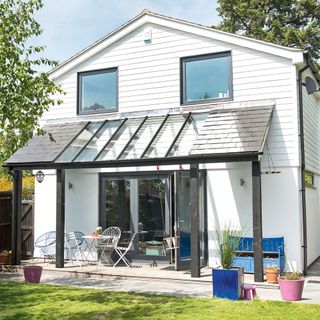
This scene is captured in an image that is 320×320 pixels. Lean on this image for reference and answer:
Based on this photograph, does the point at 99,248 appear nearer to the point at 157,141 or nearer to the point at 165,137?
the point at 157,141

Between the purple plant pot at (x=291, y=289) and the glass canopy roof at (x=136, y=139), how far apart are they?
3.66 meters

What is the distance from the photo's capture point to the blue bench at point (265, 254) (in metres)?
10.4

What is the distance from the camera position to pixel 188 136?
36.4 feet

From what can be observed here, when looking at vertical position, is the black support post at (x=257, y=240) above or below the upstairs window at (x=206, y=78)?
below

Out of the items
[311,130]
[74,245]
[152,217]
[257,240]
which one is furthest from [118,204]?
[311,130]

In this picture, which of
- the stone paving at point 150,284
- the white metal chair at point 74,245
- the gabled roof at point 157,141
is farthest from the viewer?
the white metal chair at point 74,245

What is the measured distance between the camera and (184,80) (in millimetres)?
12359

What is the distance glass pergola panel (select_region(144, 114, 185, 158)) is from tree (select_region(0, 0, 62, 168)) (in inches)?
116

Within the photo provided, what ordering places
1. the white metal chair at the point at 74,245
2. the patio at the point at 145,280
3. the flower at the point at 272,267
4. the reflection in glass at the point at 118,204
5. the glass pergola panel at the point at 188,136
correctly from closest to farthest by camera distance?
the patio at the point at 145,280, the flower at the point at 272,267, the glass pergola panel at the point at 188,136, the reflection in glass at the point at 118,204, the white metal chair at the point at 74,245

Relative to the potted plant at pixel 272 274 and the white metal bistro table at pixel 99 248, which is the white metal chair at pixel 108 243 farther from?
the potted plant at pixel 272 274

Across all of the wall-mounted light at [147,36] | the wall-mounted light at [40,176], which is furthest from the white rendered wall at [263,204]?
the wall-mounted light at [40,176]

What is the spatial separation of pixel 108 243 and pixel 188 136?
3.42 m

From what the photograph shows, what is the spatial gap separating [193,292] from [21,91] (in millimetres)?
4861

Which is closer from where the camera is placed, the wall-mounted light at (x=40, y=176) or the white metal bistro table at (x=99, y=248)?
the white metal bistro table at (x=99, y=248)
